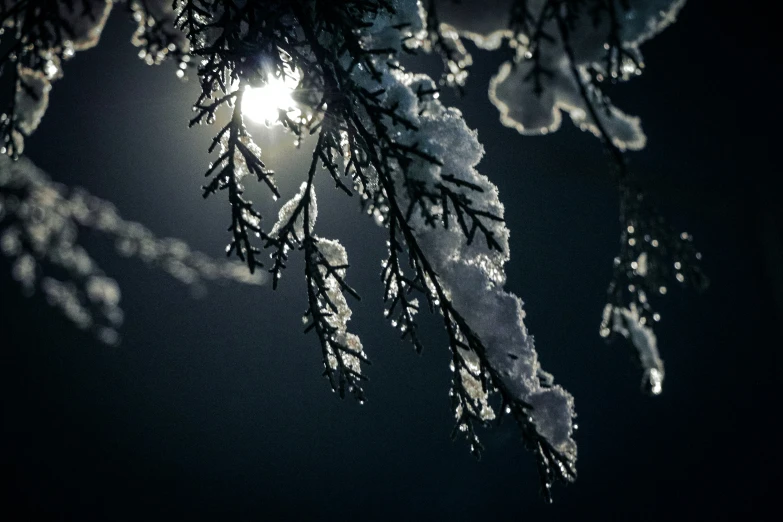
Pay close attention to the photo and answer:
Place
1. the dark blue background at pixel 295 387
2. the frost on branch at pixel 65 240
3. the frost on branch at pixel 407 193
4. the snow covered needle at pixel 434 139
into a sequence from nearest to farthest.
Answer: the snow covered needle at pixel 434 139, the frost on branch at pixel 407 193, the frost on branch at pixel 65 240, the dark blue background at pixel 295 387

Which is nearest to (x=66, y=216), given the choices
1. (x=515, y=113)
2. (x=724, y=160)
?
(x=515, y=113)

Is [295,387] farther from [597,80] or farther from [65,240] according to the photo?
[597,80]

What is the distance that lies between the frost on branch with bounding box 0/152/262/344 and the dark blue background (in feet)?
29.3

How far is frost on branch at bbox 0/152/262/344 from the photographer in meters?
2.11

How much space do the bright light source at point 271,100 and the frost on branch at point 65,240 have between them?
0.71 m

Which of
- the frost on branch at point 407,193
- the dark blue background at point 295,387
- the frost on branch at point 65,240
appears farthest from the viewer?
the dark blue background at point 295,387

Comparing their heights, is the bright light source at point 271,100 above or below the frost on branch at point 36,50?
below

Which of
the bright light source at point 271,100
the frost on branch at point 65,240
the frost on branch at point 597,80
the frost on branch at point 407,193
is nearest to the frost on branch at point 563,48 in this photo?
the frost on branch at point 597,80

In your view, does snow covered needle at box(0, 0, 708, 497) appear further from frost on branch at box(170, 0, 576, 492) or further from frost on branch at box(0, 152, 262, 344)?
frost on branch at box(0, 152, 262, 344)

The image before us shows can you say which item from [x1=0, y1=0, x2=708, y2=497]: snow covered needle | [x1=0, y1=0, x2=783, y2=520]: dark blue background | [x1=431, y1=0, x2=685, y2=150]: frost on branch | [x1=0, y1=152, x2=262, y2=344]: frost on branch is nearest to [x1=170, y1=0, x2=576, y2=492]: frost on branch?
[x1=0, y1=0, x2=708, y2=497]: snow covered needle

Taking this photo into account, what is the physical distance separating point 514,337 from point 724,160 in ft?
56.7

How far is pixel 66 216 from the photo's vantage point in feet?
7.17

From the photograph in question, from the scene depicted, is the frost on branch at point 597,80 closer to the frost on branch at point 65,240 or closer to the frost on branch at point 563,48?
the frost on branch at point 563,48

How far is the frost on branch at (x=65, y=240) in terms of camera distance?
211cm
